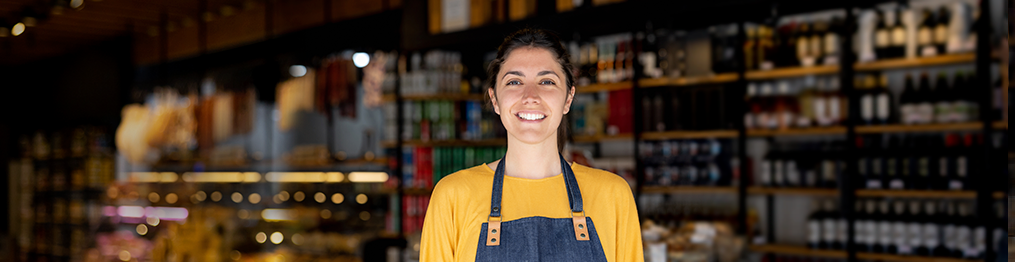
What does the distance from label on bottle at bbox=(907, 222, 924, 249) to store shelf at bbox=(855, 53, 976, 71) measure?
862 mm

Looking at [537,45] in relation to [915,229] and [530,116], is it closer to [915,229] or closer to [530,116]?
[530,116]

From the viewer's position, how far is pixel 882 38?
11.7 feet

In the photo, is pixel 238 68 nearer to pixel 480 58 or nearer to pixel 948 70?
pixel 480 58

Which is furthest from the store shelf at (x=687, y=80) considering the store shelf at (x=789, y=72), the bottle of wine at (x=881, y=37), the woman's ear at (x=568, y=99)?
the woman's ear at (x=568, y=99)

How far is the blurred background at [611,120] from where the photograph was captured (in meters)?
3.45

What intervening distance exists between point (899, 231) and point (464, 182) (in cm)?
325

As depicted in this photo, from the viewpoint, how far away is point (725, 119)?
13.2ft

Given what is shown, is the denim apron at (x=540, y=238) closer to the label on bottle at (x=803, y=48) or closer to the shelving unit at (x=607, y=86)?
the shelving unit at (x=607, y=86)

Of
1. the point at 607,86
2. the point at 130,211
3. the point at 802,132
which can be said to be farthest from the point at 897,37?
the point at 130,211

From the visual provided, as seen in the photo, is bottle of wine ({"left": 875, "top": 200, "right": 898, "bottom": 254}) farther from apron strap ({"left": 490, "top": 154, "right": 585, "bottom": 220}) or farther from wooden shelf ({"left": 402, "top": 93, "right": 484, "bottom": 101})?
apron strap ({"left": 490, "top": 154, "right": 585, "bottom": 220})

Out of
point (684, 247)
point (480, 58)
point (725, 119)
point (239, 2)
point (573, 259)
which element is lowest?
point (684, 247)

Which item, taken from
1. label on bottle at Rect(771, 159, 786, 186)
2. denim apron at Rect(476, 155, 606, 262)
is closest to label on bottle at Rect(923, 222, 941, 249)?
label on bottle at Rect(771, 159, 786, 186)

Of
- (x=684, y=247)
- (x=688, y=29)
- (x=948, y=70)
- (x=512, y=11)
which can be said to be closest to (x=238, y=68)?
(x=512, y=11)

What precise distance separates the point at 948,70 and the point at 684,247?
5.64 ft
